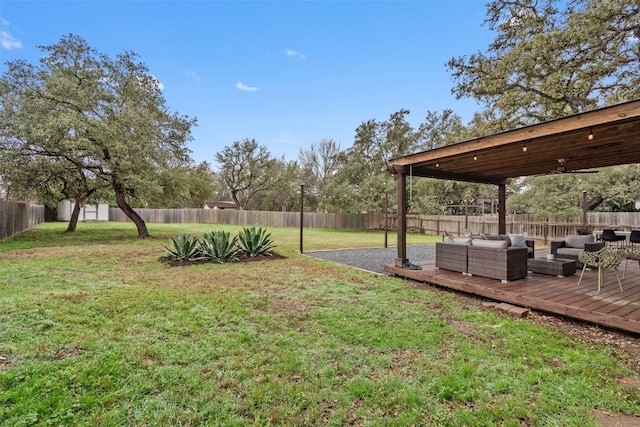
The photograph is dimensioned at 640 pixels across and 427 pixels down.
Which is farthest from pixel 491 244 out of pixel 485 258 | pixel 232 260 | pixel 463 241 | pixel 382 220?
pixel 382 220

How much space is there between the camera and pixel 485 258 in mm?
4898

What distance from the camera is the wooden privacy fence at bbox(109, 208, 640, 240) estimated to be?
1330 cm

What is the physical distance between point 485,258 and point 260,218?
777 inches

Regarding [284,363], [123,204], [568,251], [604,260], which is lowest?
[284,363]

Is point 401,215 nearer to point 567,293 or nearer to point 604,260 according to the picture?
point 567,293

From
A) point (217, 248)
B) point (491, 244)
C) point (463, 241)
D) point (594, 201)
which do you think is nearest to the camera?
point (491, 244)

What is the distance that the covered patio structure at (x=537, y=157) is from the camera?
3.36 m

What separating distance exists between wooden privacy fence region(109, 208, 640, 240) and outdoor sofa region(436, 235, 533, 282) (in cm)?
986

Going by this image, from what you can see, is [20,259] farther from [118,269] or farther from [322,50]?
[322,50]

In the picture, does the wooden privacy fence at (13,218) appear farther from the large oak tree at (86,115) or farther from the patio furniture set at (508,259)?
the patio furniture set at (508,259)

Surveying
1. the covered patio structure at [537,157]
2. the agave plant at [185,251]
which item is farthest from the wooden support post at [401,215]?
the agave plant at [185,251]

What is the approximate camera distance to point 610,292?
4.10m

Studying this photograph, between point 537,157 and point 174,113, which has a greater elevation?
point 174,113

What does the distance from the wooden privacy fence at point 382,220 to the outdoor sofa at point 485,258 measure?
9.86 metres
